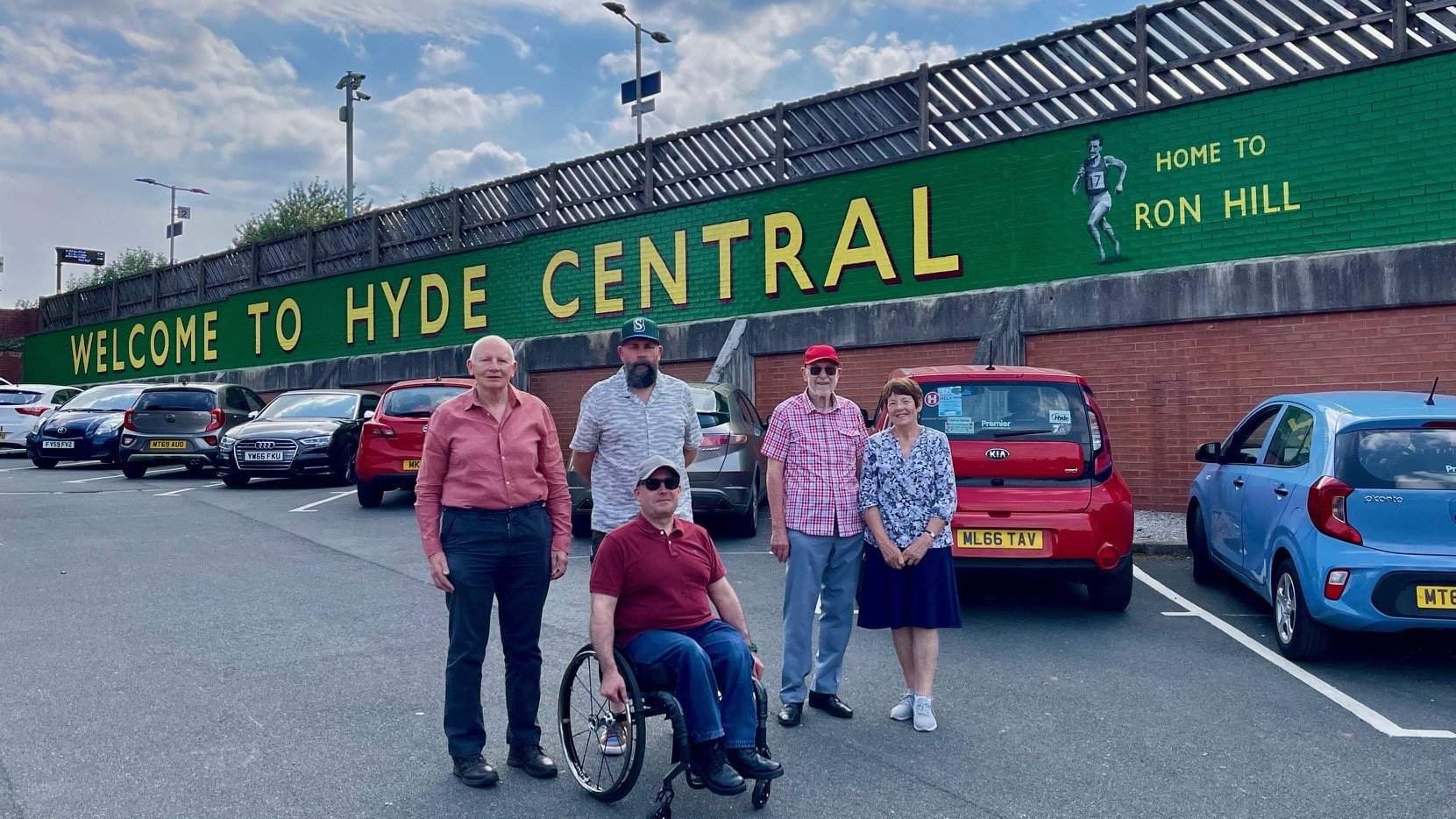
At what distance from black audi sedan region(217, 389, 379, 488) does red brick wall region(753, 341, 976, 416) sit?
5.31 m

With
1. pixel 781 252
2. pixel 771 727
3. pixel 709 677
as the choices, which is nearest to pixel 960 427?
pixel 771 727

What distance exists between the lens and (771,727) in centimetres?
489

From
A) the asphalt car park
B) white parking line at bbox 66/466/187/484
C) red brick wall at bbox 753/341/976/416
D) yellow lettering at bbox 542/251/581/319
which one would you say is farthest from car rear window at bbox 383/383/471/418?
white parking line at bbox 66/466/187/484

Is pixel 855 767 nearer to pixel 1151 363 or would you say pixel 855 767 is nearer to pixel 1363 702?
pixel 1363 702

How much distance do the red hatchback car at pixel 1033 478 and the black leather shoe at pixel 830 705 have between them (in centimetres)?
202

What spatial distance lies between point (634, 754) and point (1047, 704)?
2383 mm

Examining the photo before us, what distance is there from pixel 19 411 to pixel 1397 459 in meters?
24.7

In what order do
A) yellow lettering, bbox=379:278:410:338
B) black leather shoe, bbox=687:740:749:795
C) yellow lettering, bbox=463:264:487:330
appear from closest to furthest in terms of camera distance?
black leather shoe, bbox=687:740:749:795 < yellow lettering, bbox=463:264:487:330 < yellow lettering, bbox=379:278:410:338

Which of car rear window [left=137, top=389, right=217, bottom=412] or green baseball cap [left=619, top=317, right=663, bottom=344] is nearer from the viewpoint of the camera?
green baseball cap [left=619, top=317, right=663, bottom=344]

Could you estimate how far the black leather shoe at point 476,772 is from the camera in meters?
4.10

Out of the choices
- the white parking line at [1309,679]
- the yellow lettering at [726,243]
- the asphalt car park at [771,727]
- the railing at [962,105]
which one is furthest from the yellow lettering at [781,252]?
the white parking line at [1309,679]

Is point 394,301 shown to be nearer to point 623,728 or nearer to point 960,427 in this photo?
point 960,427

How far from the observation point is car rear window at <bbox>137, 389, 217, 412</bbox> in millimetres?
16562

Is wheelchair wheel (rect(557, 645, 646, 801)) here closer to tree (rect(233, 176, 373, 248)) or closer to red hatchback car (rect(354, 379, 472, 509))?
red hatchback car (rect(354, 379, 472, 509))
